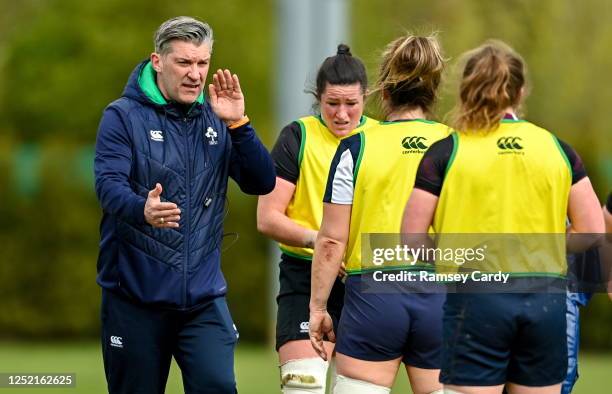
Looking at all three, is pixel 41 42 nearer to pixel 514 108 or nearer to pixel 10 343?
pixel 10 343

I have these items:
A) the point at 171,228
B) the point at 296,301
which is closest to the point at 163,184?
the point at 171,228

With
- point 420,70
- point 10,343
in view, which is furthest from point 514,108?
point 10,343

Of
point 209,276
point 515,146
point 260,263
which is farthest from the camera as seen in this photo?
point 260,263

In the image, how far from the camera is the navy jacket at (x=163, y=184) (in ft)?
19.8

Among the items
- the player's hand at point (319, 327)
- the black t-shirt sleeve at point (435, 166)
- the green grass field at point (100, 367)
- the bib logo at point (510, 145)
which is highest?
the bib logo at point (510, 145)

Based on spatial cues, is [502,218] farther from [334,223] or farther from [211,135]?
[211,135]

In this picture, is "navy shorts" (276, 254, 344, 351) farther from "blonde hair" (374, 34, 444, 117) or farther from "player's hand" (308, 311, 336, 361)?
"blonde hair" (374, 34, 444, 117)

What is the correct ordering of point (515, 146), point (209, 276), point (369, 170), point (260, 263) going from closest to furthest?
point (515, 146) < point (369, 170) < point (209, 276) < point (260, 263)

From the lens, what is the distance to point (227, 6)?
2922cm

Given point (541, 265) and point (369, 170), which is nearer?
point (541, 265)

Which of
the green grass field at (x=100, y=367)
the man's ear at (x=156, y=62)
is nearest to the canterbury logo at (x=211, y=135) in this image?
the man's ear at (x=156, y=62)

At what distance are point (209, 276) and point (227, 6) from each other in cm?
2353

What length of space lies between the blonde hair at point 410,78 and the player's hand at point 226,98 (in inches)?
26.3

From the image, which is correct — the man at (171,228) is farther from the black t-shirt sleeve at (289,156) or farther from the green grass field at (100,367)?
the green grass field at (100,367)
